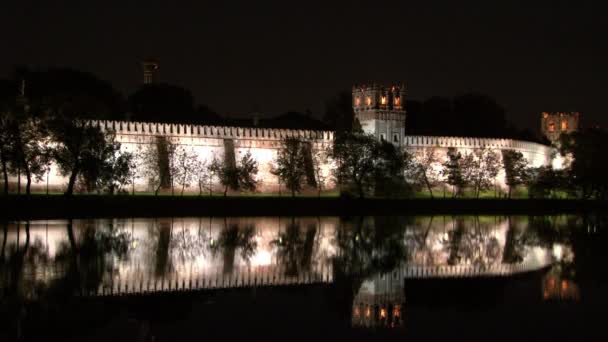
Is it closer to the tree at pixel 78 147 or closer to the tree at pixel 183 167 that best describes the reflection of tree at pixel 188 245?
the tree at pixel 78 147

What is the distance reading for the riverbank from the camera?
40.9m

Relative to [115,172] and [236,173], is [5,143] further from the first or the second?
[236,173]

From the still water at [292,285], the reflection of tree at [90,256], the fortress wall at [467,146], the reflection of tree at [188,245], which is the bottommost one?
the still water at [292,285]

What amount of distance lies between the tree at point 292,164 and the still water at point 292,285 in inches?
1051

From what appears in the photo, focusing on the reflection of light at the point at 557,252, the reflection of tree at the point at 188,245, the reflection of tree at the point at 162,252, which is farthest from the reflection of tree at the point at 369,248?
the reflection of light at the point at 557,252

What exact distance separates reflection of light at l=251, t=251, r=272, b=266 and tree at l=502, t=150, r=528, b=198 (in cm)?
4651

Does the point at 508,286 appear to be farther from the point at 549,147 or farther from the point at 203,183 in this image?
the point at 549,147

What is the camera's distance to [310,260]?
867 inches

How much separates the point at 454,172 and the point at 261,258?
43950 millimetres

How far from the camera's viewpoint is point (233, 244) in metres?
25.9

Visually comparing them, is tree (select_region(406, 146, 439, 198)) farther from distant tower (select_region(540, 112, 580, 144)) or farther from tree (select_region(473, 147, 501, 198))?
distant tower (select_region(540, 112, 580, 144))

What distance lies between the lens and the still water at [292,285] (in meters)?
13.6

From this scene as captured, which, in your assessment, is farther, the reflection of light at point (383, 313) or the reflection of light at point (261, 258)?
the reflection of light at point (261, 258)

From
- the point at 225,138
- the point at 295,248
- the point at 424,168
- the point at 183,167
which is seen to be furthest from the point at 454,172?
the point at 295,248
